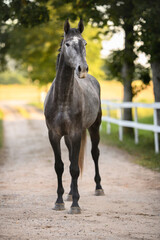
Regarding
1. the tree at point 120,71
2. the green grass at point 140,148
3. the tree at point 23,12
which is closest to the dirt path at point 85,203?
the green grass at point 140,148

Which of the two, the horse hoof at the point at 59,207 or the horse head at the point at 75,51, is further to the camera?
the horse hoof at the point at 59,207

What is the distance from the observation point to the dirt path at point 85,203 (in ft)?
14.2

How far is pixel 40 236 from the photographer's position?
13.7 ft

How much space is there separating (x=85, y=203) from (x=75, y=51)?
2.34 meters

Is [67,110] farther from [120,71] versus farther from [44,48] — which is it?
[44,48]

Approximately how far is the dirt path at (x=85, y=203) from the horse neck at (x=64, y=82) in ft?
5.42

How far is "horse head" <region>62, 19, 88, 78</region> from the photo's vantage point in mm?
4883

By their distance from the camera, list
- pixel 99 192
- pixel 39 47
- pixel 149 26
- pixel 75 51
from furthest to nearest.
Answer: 1. pixel 39 47
2. pixel 149 26
3. pixel 99 192
4. pixel 75 51

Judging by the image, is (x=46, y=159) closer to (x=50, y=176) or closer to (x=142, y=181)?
(x=50, y=176)

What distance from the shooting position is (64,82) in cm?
562

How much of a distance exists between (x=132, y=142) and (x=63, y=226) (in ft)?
27.5

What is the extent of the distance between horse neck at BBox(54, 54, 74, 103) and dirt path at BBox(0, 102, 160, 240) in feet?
5.42

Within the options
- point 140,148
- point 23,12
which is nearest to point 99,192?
point 140,148

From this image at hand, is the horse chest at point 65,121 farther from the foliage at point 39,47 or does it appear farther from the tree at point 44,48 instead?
the tree at point 44,48
